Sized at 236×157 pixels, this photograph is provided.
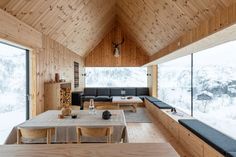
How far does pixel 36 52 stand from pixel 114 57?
602 centimetres

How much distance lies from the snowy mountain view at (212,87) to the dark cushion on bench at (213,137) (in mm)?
361

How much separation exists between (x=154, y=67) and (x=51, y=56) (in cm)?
522

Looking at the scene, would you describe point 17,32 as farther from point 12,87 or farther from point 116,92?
point 116,92

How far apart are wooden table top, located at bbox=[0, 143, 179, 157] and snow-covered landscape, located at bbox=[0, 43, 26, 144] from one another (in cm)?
266

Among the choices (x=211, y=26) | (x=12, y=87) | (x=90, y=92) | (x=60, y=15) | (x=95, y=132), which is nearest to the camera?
(x=95, y=132)

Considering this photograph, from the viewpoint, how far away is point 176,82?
23.1ft

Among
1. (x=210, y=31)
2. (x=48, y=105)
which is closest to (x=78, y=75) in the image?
(x=48, y=105)

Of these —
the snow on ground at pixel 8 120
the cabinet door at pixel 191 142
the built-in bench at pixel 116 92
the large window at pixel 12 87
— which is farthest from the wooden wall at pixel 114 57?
the cabinet door at pixel 191 142

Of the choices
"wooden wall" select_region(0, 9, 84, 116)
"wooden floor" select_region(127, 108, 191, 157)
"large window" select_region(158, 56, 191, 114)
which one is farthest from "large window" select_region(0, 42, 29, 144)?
"large window" select_region(158, 56, 191, 114)

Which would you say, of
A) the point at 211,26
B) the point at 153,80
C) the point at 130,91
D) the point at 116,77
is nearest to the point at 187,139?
the point at 211,26

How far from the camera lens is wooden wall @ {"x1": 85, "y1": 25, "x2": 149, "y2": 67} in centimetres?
1027

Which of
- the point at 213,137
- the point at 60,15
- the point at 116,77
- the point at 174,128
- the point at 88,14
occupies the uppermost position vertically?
the point at 88,14

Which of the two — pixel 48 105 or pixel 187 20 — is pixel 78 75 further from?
pixel 187 20

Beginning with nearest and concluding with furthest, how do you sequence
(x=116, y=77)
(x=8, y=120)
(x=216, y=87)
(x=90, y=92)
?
1. (x=8, y=120)
2. (x=216, y=87)
3. (x=90, y=92)
4. (x=116, y=77)
